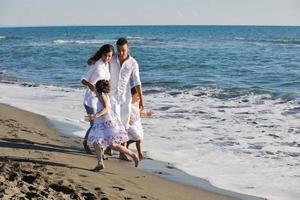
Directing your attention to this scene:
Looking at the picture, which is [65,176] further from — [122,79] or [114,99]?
[122,79]

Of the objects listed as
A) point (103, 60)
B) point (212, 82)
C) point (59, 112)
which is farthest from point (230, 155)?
point (212, 82)

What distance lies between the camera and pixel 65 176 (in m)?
5.68

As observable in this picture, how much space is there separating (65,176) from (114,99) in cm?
148

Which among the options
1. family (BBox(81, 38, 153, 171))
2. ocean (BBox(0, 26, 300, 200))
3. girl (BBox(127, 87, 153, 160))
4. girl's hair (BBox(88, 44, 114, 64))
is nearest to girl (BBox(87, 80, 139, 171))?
family (BBox(81, 38, 153, 171))

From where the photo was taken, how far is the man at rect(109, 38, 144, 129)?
6.86 m

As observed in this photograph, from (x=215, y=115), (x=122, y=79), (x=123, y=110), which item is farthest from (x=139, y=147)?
(x=215, y=115)

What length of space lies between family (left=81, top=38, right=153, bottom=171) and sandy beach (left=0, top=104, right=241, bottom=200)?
0.32 m

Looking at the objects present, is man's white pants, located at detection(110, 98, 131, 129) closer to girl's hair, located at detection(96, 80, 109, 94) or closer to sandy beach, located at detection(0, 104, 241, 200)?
girl's hair, located at detection(96, 80, 109, 94)

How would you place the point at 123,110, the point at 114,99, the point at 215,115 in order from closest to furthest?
1. the point at 114,99
2. the point at 123,110
3. the point at 215,115

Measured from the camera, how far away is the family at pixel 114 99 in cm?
642

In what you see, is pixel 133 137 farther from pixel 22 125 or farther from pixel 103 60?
pixel 22 125

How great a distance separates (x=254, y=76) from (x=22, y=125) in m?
13.4

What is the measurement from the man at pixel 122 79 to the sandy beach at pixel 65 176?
758 mm

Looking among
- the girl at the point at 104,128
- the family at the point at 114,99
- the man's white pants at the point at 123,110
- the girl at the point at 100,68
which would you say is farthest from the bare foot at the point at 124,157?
the girl at the point at 100,68
